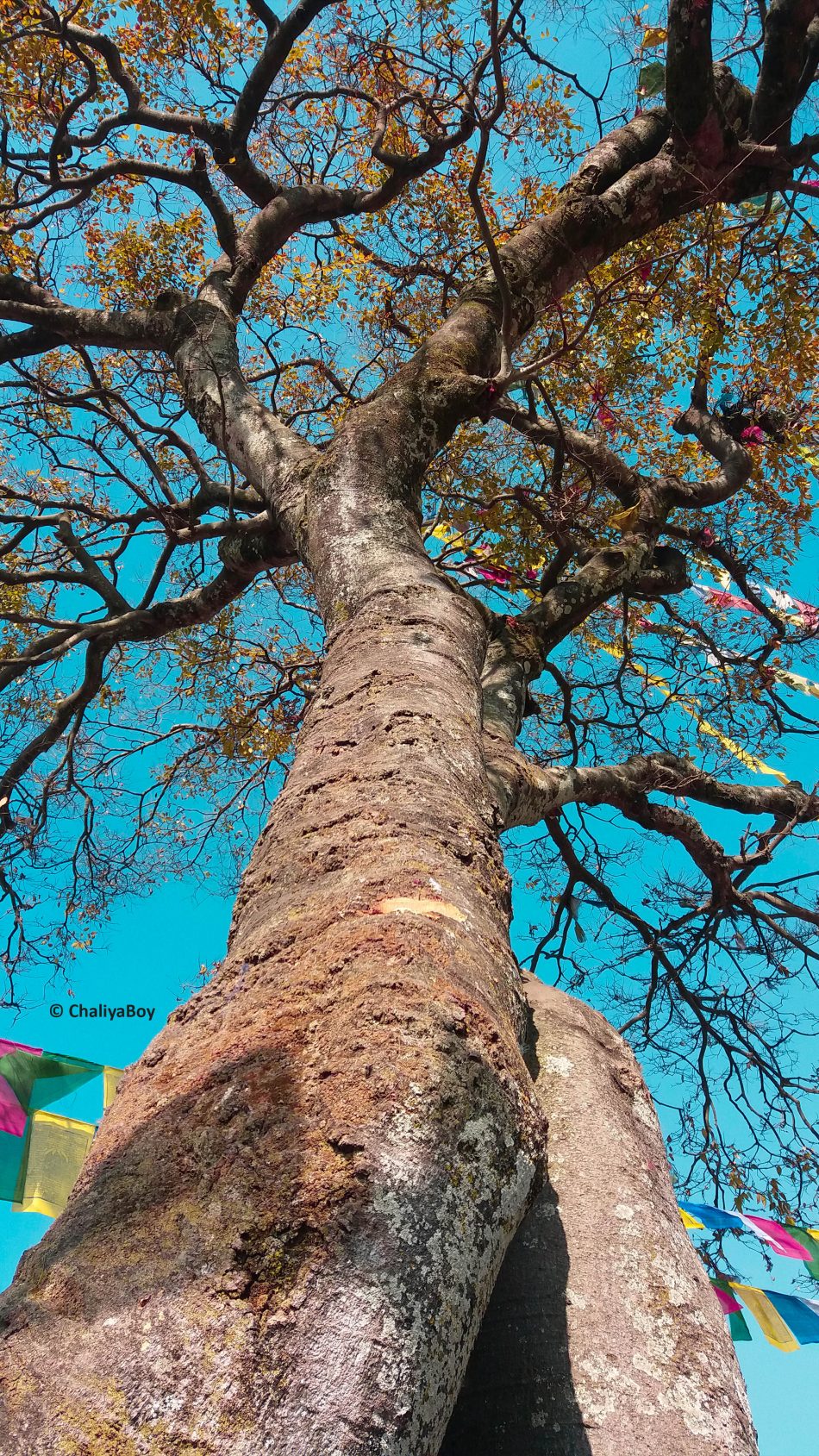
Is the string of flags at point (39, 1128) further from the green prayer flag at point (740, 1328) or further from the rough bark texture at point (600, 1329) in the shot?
the green prayer flag at point (740, 1328)

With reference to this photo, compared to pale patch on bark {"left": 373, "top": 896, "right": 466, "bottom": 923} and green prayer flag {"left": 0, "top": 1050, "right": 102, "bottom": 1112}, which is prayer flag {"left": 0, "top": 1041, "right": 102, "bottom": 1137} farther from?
pale patch on bark {"left": 373, "top": 896, "right": 466, "bottom": 923}

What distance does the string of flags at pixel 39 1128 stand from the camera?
506 centimetres

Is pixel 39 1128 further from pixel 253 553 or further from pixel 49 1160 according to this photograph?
pixel 253 553

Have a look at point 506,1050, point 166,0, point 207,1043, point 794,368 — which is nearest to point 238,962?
point 207,1043

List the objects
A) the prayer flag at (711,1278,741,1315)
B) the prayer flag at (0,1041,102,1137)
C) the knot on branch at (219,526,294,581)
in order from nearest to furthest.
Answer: the knot on branch at (219,526,294,581) < the prayer flag at (0,1041,102,1137) < the prayer flag at (711,1278,741,1315)

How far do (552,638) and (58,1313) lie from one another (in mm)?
4015

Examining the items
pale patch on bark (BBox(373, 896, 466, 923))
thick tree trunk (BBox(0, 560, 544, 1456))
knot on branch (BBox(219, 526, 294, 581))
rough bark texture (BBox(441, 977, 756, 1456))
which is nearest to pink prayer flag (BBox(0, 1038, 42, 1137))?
knot on branch (BBox(219, 526, 294, 581))

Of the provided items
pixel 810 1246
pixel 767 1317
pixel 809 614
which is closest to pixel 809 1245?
pixel 810 1246

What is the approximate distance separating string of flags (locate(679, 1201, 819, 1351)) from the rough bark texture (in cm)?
450

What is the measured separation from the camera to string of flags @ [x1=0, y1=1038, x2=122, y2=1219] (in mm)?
5059

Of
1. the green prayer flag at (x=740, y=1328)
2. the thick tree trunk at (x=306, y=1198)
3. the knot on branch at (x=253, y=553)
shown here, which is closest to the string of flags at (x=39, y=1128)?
the knot on branch at (x=253, y=553)

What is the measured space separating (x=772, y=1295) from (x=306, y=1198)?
272 inches

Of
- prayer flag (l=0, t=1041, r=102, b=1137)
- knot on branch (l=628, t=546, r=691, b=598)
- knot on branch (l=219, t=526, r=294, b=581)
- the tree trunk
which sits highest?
knot on branch (l=628, t=546, r=691, b=598)

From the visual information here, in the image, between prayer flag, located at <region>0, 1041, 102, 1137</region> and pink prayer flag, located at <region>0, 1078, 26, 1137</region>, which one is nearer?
pink prayer flag, located at <region>0, 1078, 26, 1137</region>
